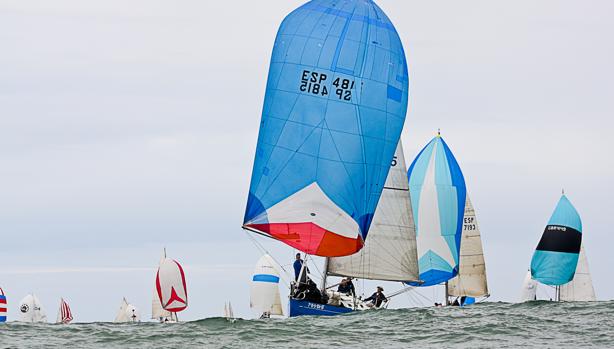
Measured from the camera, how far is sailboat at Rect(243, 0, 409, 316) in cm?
3148

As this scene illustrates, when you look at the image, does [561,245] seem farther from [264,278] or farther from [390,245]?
[390,245]

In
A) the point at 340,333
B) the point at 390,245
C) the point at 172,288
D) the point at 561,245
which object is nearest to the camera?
the point at 340,333

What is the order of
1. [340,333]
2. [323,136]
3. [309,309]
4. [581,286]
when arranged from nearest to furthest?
[340,333] < [309,309] < [323,136] < [581,286]

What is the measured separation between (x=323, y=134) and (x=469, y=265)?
17.3m

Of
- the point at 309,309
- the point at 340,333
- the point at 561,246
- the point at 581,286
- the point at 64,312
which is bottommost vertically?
the point at 340,333

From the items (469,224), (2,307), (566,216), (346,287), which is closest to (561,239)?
(566,216)

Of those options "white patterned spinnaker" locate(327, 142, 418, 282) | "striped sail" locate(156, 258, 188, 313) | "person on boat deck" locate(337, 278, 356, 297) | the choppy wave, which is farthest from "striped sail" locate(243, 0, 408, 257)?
the choppy wave

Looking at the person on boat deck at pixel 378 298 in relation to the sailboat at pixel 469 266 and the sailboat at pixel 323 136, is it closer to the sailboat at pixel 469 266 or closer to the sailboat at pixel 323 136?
the sailboat at pixel 323 136

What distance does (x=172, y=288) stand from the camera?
101 feet

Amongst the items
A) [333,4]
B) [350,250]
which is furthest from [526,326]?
[333,4]

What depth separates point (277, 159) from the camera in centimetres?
3159

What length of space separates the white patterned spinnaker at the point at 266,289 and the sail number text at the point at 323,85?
18962mm

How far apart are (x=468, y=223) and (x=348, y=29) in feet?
53.2

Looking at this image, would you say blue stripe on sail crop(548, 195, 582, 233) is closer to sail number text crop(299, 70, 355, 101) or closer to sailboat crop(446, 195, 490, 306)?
sailboat crop(446, 195, 490, 306)
